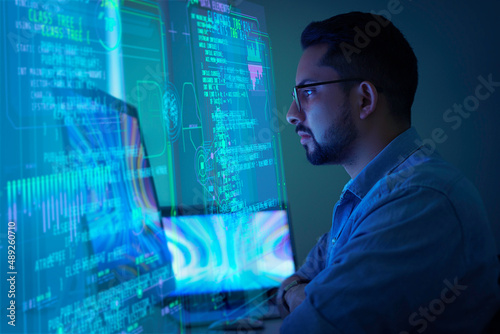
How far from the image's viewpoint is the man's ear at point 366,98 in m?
1.34

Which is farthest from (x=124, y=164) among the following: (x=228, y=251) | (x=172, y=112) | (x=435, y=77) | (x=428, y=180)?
(x=435, y=77)

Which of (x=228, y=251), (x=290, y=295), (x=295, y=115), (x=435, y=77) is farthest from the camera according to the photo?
(x=435, y=77)

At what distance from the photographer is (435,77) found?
2.26 meters

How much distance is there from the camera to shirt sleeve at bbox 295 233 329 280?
1.50 meters

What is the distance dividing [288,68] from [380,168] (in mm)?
1280

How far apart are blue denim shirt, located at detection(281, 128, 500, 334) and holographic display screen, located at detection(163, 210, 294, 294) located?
0.28 meters

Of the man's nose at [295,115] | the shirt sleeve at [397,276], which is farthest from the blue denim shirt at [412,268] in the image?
the man's nose at [295,115]

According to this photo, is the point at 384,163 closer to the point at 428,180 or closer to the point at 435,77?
the point at 428,180

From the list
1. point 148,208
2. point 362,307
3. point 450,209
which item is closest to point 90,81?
point 148,208

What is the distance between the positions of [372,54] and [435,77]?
1.10 meters

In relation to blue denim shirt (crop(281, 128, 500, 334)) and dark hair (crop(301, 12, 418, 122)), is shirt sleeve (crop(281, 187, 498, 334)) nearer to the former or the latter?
blue denim shirt (crop(281, 128, 500, 334))

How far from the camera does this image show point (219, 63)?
1.25 meters

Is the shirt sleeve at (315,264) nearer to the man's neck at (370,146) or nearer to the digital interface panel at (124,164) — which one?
the digital interface panel at (124,164)

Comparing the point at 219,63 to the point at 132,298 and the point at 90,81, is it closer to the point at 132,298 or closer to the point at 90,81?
the point at 90,81
